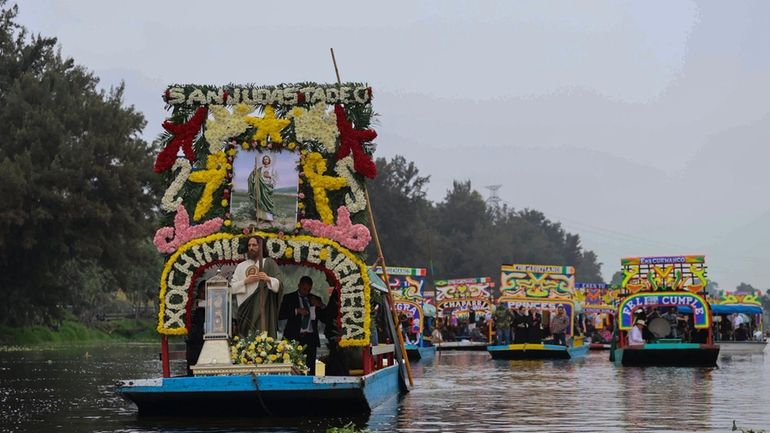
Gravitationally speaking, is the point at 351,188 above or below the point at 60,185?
below

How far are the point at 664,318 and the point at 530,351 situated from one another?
638 centimetres

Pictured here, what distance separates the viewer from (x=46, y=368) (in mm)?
35344

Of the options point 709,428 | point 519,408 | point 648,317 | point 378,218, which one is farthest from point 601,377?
point 378,218

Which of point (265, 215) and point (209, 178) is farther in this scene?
point (209, 178)

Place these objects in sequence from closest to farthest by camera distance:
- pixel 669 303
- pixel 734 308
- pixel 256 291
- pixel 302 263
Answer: pixel 256 291
pixel 302 263
pixel 669 303
pixel 734 308

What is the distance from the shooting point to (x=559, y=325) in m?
48.3

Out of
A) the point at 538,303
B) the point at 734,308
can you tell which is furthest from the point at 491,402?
the point at 734,308

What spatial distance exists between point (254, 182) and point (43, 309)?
137ft

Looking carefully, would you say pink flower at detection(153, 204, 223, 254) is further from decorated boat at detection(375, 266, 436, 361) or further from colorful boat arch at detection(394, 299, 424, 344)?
colorful boat arch at detection(394, 299, 424, 344)

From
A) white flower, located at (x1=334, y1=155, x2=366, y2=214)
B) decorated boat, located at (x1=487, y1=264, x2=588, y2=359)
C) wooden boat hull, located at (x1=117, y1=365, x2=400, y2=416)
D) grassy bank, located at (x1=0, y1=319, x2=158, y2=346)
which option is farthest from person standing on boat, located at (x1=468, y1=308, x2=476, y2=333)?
wooden boat hull, located at (x1=117, y1=365, x2=400, y2=416)

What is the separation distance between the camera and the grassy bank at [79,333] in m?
60.1

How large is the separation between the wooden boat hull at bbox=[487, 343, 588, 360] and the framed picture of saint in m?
25.8

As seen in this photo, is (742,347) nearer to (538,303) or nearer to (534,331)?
(538,303)

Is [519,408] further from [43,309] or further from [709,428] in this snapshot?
[43,309]
